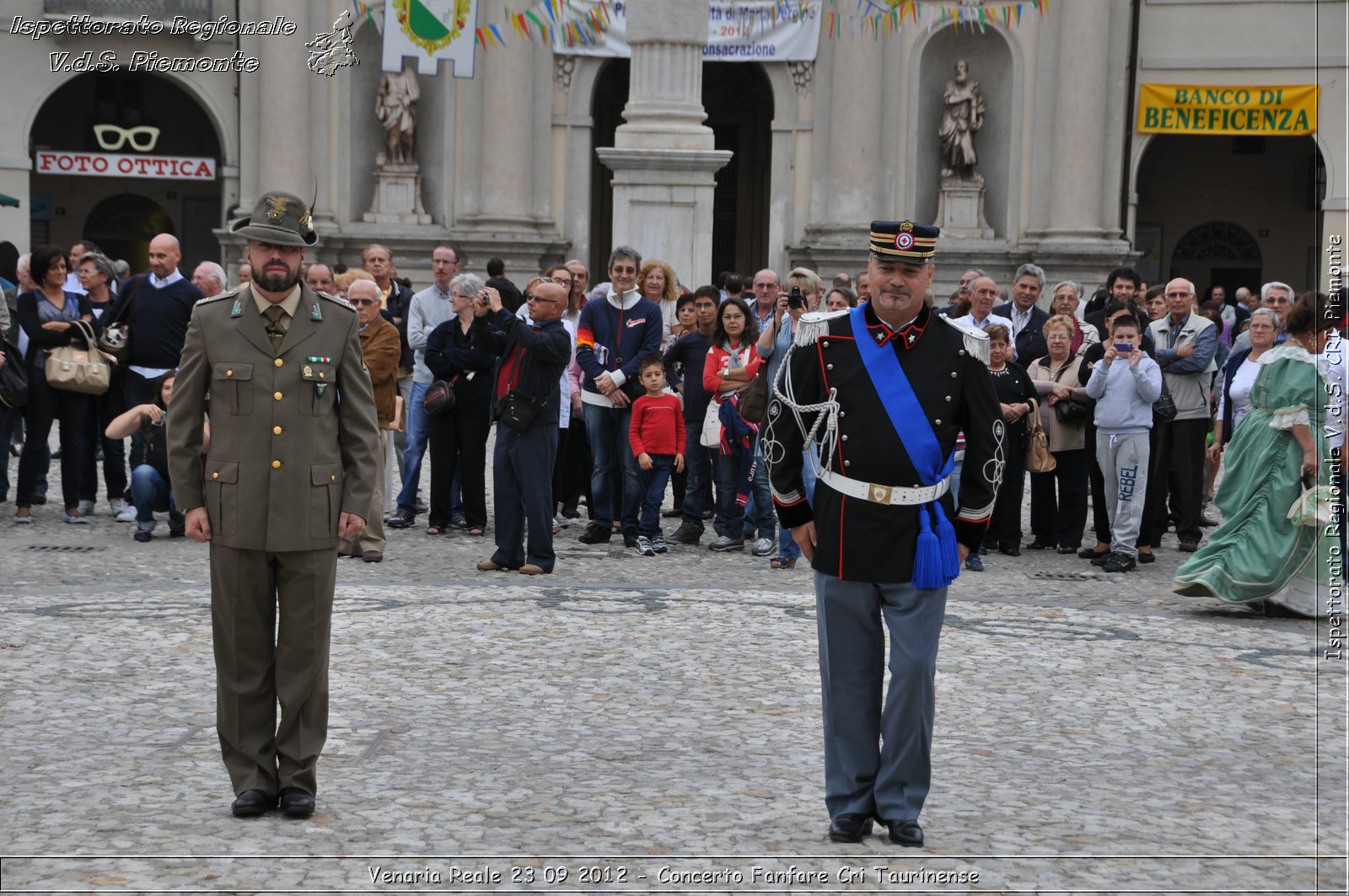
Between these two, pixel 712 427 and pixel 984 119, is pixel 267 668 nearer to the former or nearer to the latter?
pixel 712 427

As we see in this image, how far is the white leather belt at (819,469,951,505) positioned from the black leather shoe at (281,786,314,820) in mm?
1975

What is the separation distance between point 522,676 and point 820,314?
9.05ft

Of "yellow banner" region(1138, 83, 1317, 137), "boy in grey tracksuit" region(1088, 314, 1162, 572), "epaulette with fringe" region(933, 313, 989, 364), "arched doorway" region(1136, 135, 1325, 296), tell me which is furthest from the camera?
"arched doorway" region(1136, 135, 1325, 296)

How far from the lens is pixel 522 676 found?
7.91 metres

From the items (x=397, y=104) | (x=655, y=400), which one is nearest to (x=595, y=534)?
(x=655, y=400)

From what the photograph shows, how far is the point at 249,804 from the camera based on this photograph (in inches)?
221

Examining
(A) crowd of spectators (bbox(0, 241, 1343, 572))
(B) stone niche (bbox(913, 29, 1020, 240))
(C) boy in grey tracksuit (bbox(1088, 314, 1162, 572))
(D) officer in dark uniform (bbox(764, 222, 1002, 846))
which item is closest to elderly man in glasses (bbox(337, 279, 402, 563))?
(A) crowd of spectators (bbox(0, 241, 1343, 572))

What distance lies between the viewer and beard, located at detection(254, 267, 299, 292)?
5785 mm

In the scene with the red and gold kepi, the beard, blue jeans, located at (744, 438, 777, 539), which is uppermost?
the red and gold kepi

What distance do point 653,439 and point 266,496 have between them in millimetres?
6694

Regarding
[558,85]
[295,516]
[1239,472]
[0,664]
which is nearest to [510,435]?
[0,664]

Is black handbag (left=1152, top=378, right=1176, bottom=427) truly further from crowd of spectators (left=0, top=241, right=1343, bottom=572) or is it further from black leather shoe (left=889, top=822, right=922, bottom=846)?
black leather shoe (left=889, top=822, right=922, bottom=846)

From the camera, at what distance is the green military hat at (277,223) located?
5.76 m

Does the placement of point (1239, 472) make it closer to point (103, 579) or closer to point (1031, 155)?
point (103, 579)
